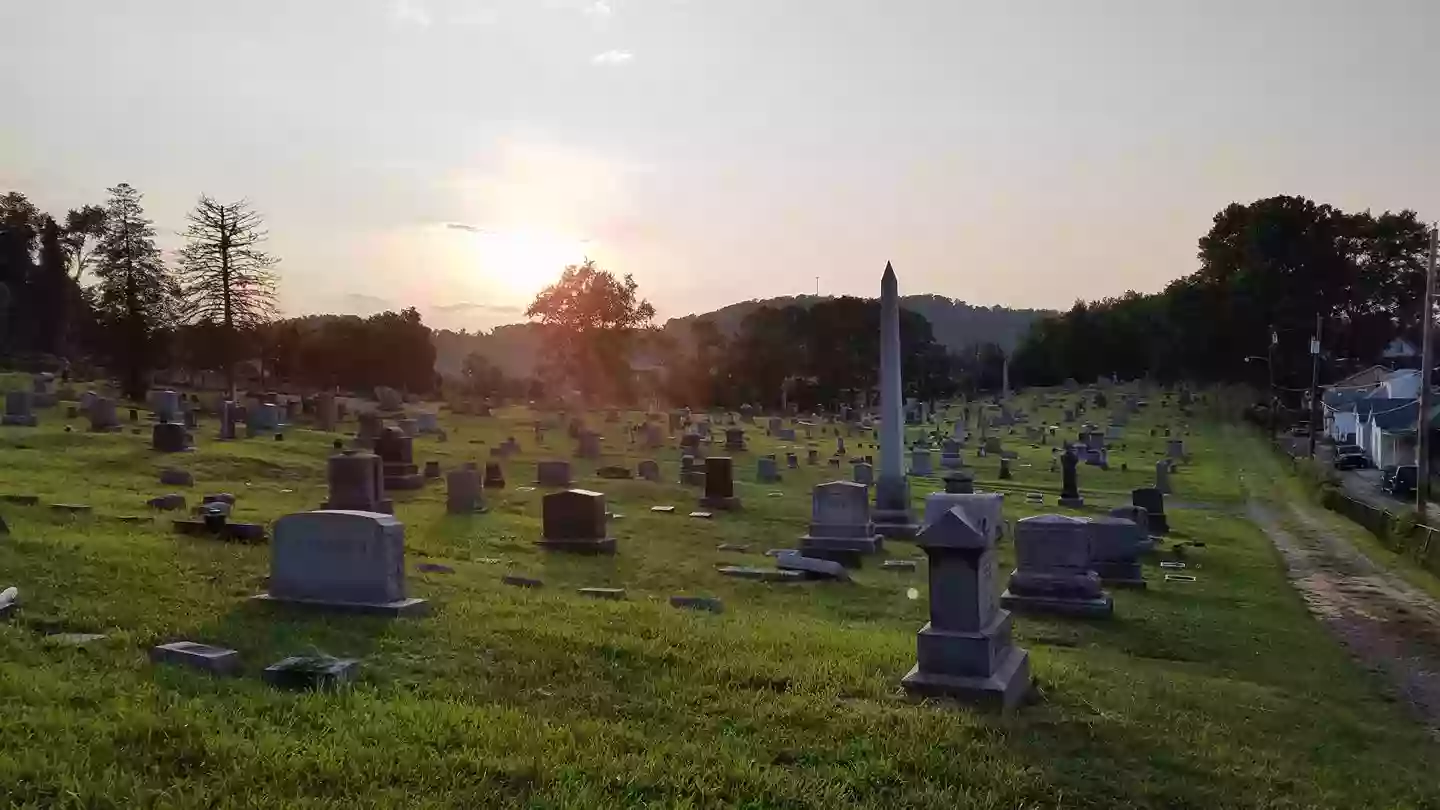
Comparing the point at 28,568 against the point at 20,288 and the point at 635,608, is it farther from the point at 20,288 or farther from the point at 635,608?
the point at 20,288

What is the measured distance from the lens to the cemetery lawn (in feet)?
18.3

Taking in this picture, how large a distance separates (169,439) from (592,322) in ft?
154

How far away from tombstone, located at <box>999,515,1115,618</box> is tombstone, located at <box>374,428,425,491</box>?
537 inches

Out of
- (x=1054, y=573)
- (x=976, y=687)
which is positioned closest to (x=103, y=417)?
(x=1054, y=573)

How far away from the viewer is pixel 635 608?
1053 cm

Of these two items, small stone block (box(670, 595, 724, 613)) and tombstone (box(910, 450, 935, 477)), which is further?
tombstone (box(910, 450, 935, 477))

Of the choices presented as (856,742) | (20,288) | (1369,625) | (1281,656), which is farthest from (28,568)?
A: (20,288)

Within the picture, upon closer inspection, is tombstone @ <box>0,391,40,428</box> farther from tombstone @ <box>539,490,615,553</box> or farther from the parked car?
the parked car

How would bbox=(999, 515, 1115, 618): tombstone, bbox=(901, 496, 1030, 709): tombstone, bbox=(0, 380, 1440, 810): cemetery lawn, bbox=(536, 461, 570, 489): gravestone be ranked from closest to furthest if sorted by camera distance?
1. bbox=(0, 380, 1440, 810): cemetery lawn
2. bbox=(901, 496, 1030, 709): tombstone
3. bbox=(999, 515, 1115, 618): tombstone
4. bbox=(536, 461, 570, 489): gravestone

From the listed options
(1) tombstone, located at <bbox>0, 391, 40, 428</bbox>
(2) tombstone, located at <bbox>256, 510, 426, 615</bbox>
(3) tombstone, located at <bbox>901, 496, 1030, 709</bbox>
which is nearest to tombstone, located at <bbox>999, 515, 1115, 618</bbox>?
(3) tombstone, located at <bbox>901, 496, 1030, 709</bbox>

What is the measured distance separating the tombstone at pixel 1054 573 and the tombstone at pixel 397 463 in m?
13.6

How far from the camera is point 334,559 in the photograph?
9758mm

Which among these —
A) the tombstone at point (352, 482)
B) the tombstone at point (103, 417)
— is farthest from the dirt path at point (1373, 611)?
the tombstone at point (103, 417)

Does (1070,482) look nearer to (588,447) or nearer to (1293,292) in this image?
(588,447)
